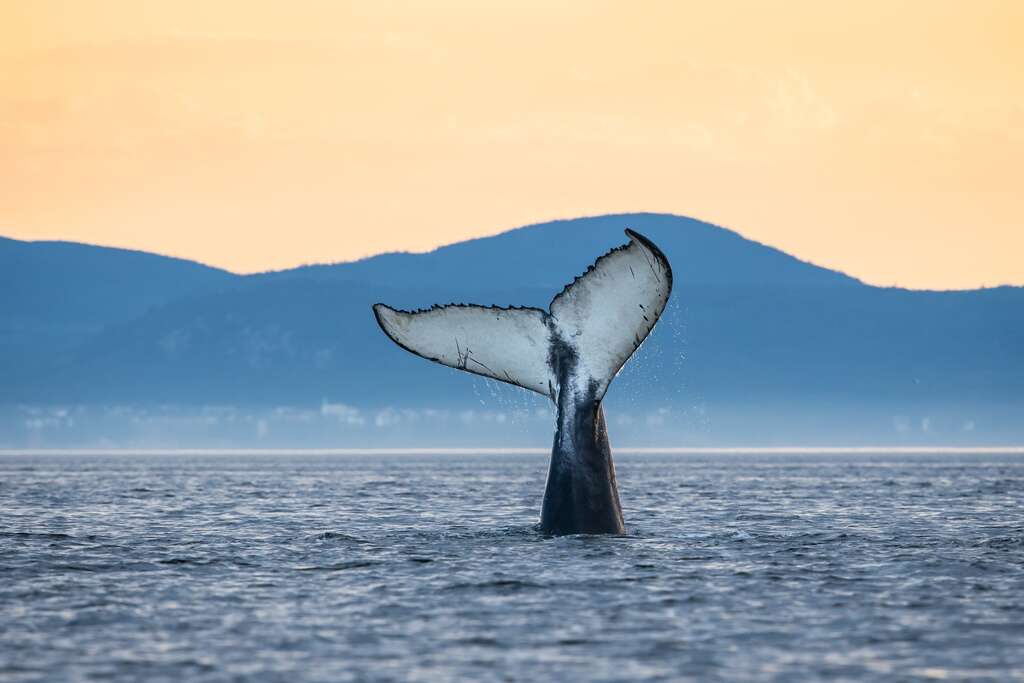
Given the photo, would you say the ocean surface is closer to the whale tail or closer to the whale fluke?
the whale fluke

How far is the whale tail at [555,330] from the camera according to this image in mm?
17719

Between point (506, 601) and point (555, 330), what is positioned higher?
point (555, 330)

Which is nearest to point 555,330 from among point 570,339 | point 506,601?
point 570,339

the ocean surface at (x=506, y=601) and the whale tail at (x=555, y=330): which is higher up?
the whale tail at (x=555, y=330)

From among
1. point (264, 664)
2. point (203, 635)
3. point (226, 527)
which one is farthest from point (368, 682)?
point (226, 527)

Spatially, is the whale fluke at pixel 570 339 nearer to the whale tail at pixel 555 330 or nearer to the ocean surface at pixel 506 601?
the whale tail at pixel 555 330

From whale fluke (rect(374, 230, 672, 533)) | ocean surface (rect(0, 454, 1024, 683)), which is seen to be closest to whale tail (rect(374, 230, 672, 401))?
whale fluke (rect(374, 230, 672, 533))

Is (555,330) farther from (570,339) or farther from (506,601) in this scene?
(506,601)

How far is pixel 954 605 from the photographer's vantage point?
653 inches

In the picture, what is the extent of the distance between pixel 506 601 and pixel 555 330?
318 centimetres

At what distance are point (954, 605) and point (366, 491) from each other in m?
30.1

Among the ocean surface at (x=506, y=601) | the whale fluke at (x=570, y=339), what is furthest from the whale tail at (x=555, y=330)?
the ocean surface at (x=506, y=601)

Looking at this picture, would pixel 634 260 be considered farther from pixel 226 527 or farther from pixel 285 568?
pixel 226 527

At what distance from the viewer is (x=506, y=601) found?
1675 cm
